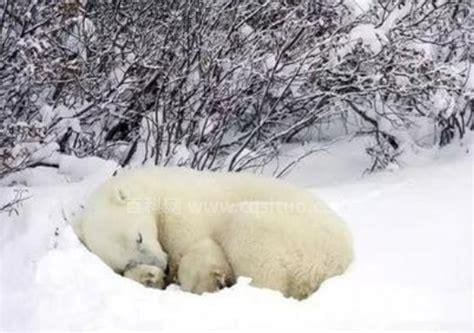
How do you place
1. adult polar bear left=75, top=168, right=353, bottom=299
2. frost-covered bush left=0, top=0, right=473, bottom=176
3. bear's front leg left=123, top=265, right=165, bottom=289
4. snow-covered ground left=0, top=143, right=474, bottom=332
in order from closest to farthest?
1. snow-covered ground left=0, top=143, right=474, bottom=332
2. adult polar bear left=75, top=168, right=353, bottom=299
3. bear's front leg left=123, top=265, right=165, bottom=289
4. frost-covered bush left=0, top=0, right=473, bottom=176

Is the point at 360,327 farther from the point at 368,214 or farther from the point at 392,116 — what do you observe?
the point at 392,116

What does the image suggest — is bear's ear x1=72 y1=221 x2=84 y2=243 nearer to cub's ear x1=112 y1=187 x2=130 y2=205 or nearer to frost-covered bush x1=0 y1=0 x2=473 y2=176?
cub's ear x1=112 y1=187 x2=130 y2=205

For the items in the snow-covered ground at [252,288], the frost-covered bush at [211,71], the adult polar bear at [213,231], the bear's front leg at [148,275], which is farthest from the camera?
the frost-covered bush at [211,71]

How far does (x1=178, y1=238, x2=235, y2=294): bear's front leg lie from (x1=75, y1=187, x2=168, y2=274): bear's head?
6.5 inches

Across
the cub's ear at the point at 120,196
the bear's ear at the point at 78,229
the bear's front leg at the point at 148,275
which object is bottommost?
the bear's front leg at the point at 148,275

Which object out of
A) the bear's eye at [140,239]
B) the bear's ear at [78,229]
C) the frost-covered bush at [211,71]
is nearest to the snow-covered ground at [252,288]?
the bear's ear at [78,229]

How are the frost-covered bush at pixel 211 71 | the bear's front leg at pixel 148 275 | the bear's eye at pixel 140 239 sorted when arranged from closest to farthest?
the bear's front leg at pixel 148 275 → the bear's eye at pixel 140 239 → the frost-covered bush at pixel 211 71

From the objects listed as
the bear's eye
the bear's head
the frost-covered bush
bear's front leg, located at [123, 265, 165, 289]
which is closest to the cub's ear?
the bear's head

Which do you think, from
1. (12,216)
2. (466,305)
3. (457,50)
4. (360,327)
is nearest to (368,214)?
(466,305)

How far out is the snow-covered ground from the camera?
302 centimetres

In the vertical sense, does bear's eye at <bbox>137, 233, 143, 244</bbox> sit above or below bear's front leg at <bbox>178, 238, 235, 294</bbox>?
above

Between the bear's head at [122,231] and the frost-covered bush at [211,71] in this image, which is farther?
the frost-covered bush at [211,71]

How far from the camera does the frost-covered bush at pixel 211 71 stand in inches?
Answer: 220

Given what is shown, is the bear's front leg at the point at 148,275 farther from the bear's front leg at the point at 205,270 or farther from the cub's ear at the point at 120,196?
the cub's ear at the point at 120,196
